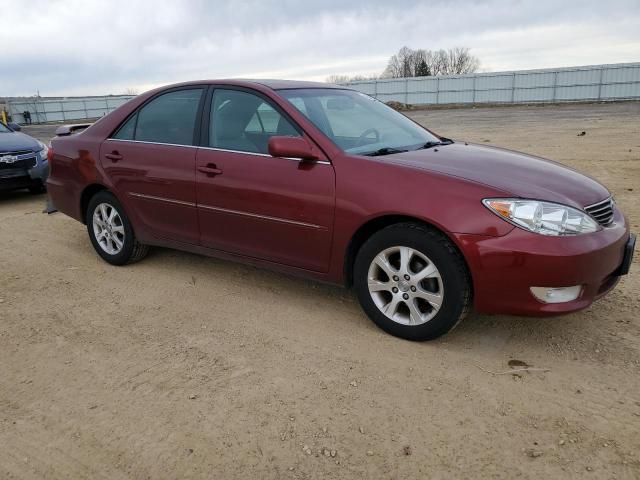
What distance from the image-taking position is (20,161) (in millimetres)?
8062

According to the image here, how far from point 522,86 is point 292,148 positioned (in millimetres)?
40685

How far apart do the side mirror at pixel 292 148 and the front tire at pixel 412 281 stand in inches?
27.2

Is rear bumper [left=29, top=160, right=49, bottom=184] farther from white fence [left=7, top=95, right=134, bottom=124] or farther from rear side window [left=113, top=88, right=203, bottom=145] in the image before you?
white fence [left=7, top=95, right=134, bottom=124]

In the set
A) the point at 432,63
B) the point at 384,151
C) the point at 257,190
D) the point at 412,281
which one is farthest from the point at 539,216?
the point at 432,63

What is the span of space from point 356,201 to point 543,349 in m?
1.43

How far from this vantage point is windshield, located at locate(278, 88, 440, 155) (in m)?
3.78

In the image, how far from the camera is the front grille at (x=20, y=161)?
789cm

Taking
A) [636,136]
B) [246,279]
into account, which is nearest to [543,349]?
[246,279]

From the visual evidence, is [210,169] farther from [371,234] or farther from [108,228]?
[108,228]

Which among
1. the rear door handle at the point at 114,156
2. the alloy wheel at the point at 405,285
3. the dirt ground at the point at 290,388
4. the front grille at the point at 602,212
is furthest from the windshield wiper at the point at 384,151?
the rear door handle at the point at 114,156

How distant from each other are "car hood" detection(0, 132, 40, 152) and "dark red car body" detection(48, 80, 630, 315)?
4.00 meters

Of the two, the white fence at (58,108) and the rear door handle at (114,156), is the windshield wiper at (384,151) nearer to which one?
the rear door handle at (114,156)

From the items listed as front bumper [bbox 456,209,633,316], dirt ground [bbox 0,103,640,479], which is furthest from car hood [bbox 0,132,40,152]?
front bumper [bbox 456,209,633,316]

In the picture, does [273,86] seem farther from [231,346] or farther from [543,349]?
[543,349]
